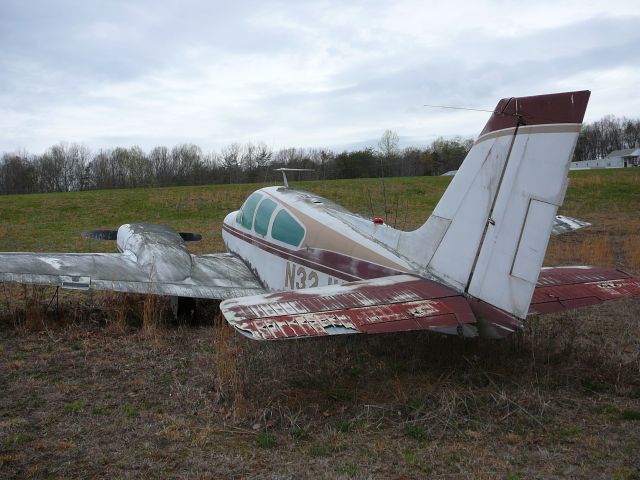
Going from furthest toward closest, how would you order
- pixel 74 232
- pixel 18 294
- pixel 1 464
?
1. pixel 74 232
2. pixel 18 294
3. pixel 1 464

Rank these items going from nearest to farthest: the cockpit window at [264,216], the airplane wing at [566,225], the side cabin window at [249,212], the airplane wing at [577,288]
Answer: the airplane wing at [577,288], the cockpit window at [264,216], the side cabin window at [249,212], the airplane wing at [566,225]

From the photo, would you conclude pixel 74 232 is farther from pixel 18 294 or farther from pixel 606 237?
pixel 606 237

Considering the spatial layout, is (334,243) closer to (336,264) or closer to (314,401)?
(336,264)

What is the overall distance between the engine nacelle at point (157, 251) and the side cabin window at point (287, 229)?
161 cm

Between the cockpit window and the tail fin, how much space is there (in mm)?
3299

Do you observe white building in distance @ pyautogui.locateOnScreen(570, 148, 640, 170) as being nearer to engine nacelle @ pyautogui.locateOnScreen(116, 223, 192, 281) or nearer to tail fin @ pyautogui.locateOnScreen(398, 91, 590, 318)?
engine nacelle @ pyautogui.locateOnScreen(116, 223, 192, 281)

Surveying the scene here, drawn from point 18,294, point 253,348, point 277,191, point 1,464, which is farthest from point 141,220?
point 1,464

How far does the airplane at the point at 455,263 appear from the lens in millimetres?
4555

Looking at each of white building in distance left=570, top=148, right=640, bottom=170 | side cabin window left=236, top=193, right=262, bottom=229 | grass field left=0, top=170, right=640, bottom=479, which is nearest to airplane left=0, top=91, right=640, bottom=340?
grass field left=0, top=170, right=640, bottom=479

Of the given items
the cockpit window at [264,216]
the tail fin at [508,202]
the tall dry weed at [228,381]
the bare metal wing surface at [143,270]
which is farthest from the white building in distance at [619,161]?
the tall dry weed at [228,381]

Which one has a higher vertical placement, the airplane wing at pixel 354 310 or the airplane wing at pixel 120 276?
the airplane wing at pixel 354 310

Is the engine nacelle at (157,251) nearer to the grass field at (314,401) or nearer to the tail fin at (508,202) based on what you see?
the grass field at (314,401)

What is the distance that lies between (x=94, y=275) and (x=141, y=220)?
852 inches

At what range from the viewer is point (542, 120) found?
15.8ft
